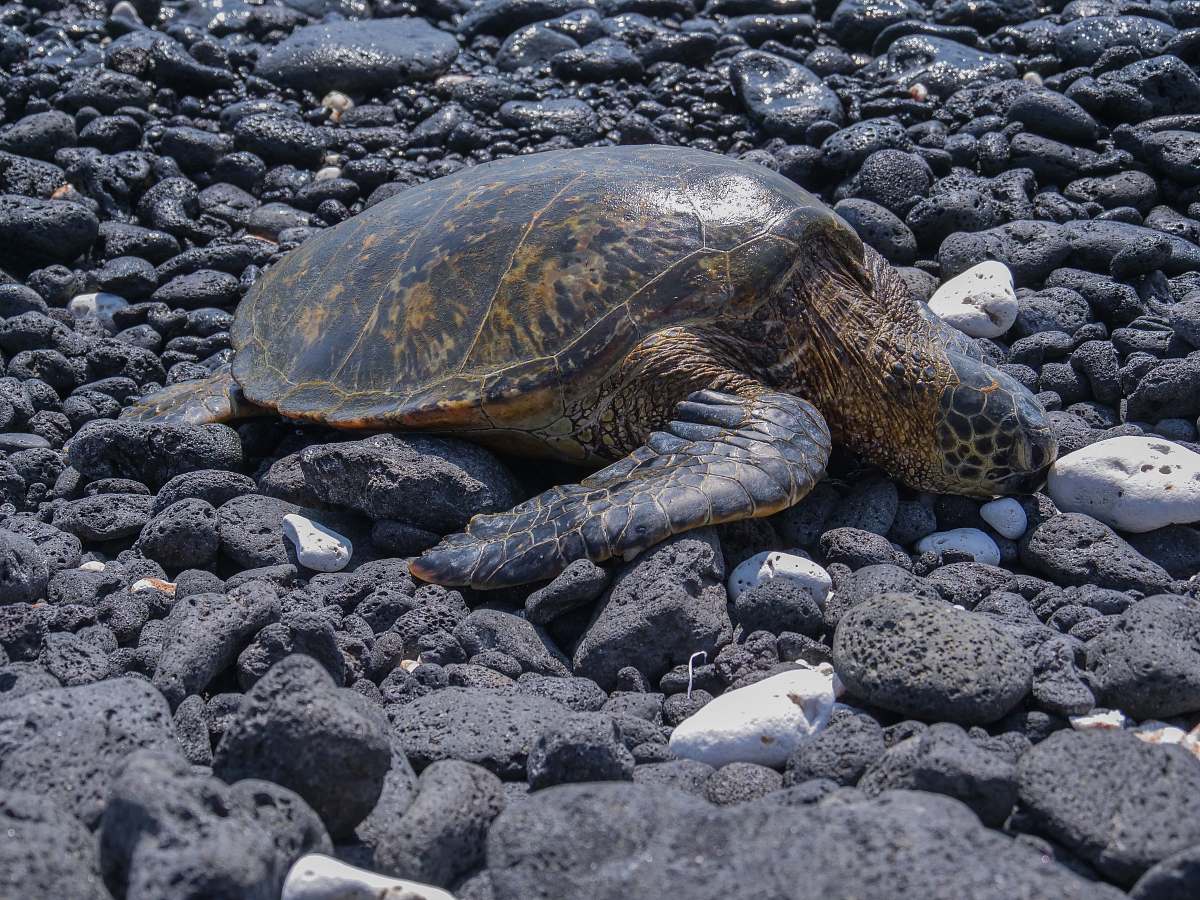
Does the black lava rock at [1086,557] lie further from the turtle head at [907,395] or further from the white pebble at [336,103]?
the white pebble at [336,103]

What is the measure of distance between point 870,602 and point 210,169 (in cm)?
750

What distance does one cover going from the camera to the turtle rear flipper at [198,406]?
6352 mm

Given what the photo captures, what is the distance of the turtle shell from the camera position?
538 cm

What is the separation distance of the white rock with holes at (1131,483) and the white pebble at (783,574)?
1.37m

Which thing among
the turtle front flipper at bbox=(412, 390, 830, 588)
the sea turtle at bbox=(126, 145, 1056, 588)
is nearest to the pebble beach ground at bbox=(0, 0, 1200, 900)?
the turtle front flipper at bbox=(412, 390, 830, 588)

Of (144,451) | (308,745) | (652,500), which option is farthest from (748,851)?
(144,451)

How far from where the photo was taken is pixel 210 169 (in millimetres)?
9555

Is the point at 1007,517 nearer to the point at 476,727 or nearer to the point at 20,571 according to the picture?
the point at 476,727

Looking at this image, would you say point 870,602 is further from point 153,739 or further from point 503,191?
point 503,191

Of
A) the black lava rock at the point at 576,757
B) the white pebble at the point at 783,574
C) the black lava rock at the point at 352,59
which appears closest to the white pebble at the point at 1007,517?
the white pebble at the point at 783,574

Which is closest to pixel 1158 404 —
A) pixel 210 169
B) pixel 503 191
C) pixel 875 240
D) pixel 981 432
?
pixel 981 432

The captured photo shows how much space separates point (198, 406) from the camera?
6.41 metres

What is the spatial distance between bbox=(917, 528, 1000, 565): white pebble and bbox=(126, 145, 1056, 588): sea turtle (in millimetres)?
325

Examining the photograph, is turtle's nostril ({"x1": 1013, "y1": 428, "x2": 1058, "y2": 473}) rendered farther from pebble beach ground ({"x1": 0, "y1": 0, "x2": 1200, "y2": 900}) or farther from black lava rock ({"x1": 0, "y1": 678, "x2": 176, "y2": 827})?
black lava rock ({"x1": 0, "y1": 678, "x2": 176, "y2": 827})
